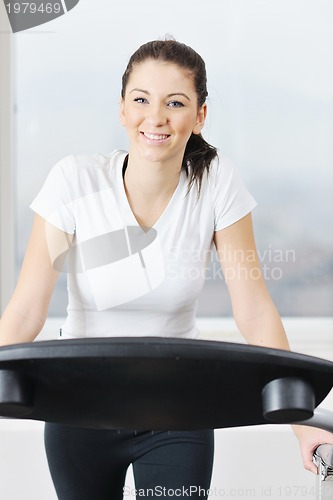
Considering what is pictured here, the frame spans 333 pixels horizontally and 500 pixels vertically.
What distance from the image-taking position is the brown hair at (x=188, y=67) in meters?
1.24

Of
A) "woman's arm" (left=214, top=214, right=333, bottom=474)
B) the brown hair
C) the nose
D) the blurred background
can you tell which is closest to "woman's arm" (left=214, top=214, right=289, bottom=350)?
"woman's arm" (left=214, top=214, right=333, bottom=474)

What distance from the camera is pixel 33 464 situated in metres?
1.86

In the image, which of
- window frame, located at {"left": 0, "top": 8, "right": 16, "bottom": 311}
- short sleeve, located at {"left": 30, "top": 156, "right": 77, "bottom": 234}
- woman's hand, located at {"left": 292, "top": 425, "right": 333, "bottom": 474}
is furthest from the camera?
window frame, located at {"left": 0, "top": 8, "right": 16, "bottom": 311}

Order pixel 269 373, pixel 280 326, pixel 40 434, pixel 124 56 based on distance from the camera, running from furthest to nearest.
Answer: pixel 40 434 → pixel 124 56 → pixel 280 326 → pixel 269 373

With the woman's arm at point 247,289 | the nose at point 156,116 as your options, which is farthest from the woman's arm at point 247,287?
the nose at point 156,116

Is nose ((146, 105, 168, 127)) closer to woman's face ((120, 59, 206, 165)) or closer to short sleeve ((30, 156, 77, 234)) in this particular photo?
woman's face ((120, 59, 206, 165))

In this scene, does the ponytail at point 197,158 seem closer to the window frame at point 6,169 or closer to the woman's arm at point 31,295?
the woman's arm at point 31,295

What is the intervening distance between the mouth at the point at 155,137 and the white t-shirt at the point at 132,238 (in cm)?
8

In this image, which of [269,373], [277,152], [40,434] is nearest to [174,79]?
[277,152]

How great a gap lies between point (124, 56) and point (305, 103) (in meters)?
0.44

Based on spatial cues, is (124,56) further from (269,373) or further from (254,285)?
(269,373)

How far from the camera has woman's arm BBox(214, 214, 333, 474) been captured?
1223mm

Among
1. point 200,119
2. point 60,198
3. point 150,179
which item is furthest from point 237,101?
point 60,198

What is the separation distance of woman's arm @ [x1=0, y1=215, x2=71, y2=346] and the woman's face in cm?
22
